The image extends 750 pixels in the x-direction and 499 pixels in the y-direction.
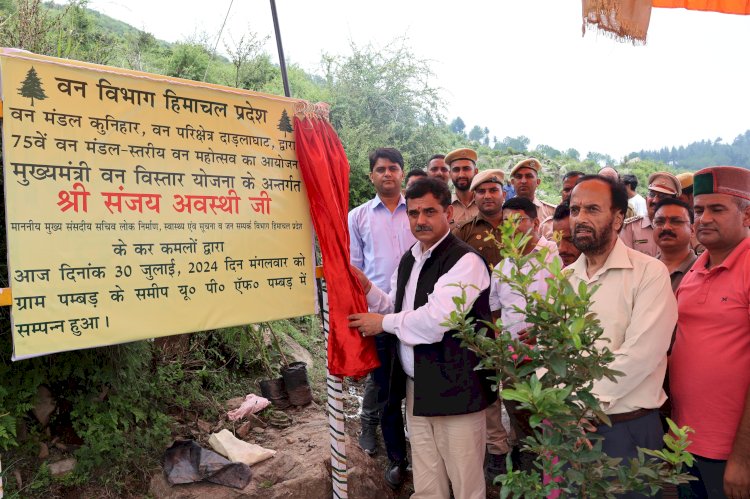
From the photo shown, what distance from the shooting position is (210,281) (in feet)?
8.78

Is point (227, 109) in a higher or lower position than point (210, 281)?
higher

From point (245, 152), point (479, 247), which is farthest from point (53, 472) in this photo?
point (479, 247)

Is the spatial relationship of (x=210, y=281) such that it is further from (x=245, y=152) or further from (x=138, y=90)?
(x=138, y=90)

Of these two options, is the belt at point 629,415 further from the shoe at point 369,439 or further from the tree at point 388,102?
the tree at point 388,102

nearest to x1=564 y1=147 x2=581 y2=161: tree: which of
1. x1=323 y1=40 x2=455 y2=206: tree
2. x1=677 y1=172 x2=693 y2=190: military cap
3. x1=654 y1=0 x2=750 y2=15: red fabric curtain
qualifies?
x1=323 y1=40 x2=455 y2=206: tree

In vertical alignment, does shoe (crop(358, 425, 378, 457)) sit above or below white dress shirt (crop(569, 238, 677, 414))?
below

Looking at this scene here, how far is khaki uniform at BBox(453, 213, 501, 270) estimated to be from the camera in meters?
3.64

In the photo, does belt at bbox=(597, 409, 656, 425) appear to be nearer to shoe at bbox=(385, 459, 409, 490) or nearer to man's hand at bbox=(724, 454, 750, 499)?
man's hand at bbox=(724, 454, 750, 499)

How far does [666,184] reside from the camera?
4.05 metres

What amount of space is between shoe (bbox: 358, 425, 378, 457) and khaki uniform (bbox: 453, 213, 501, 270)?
5.38ft

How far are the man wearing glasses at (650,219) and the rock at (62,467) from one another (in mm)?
4145

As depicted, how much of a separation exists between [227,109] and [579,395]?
2238 mm

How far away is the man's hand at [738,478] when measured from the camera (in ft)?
6.57

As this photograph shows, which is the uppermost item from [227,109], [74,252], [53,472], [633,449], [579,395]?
[227,109]
